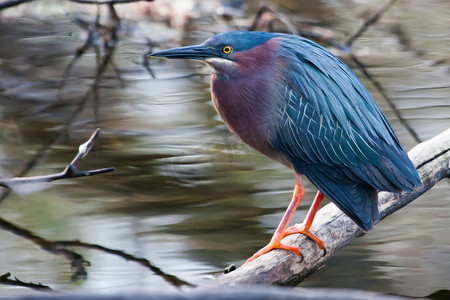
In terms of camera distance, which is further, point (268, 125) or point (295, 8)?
point (295, 8)

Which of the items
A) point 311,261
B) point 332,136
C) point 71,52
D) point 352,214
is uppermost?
point 332,136

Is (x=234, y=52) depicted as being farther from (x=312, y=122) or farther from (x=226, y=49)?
(x=312, y=122)

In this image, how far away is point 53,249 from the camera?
3764mm

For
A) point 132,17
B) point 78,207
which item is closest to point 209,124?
point 78,207

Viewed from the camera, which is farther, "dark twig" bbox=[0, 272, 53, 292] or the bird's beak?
"dark twig" bbox=[0, 272, 53, 292]

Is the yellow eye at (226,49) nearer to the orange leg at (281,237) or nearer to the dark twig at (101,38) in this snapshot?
the orange leg at (281,237)

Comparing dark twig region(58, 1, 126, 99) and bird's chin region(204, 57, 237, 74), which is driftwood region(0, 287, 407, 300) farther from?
dark twig region(58, 1, 126, 99)

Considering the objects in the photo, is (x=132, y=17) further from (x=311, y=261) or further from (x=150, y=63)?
(x=311, y=261)

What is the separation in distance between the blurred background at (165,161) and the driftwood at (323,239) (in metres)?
0.38

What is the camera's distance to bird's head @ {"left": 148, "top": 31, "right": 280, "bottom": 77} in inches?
114

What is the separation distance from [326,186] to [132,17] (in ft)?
24.0

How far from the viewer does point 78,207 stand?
4.24 meters

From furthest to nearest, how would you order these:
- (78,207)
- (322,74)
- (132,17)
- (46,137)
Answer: (132,17), (46,137), (78,207), (322,74)

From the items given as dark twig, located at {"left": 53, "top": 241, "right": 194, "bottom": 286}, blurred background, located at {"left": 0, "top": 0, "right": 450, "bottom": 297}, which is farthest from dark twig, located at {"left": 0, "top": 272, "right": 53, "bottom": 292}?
dark twig, located at {"left": 53, "top": 241, "right": 194, "bottom": 286}
